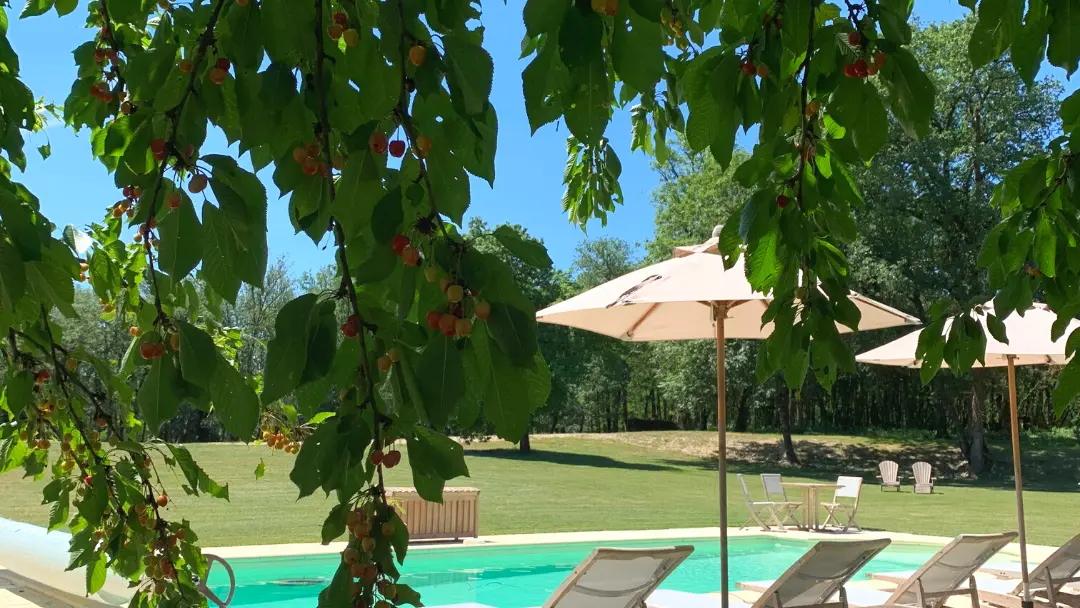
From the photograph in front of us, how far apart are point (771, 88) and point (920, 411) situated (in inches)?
1417

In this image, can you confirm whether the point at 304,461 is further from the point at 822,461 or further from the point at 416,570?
the point at 822,461

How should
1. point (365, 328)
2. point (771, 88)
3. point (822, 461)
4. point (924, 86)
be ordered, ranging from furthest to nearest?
1. point (822, 461)
2. point (771, 88)
3. point (924, 86)
4. point (365, 328)

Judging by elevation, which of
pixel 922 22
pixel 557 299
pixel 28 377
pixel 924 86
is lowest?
pixel 28 377

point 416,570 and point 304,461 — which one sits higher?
point 304,461

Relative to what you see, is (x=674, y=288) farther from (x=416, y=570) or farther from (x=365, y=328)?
(x=416, y=570)

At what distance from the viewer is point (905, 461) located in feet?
88.5

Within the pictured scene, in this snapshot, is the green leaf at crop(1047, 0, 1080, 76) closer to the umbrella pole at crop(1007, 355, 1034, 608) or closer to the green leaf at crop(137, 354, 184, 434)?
the green leaf at crop(137, 354, 184, 434)

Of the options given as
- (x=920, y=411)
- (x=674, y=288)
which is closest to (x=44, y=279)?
(x=674, y=288)

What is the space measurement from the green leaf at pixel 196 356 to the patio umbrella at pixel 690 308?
393 cm

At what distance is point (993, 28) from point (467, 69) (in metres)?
1.08

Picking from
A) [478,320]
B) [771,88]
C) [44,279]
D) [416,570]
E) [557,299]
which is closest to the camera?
[478,320]

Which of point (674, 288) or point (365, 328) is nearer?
point (365, 328)

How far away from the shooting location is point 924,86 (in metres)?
1.55

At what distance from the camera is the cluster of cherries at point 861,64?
1.54m
